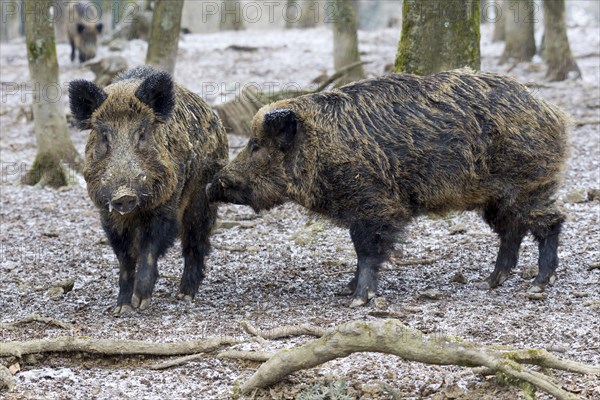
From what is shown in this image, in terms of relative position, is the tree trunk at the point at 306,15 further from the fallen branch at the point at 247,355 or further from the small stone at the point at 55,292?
the fallen branch at the point at 247,355

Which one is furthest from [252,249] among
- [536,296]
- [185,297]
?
[536,296]

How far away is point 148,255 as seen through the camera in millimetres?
6980

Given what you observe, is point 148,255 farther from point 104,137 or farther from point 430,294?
point 430,294

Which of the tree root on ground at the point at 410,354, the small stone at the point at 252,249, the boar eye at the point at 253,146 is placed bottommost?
the small stone at the point at 252,249

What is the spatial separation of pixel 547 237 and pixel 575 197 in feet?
8.63

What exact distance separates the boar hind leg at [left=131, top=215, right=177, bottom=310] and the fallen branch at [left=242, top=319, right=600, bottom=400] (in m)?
2.55

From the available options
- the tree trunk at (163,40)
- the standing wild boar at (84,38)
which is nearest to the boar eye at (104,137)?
the tree trunk at (163,40)

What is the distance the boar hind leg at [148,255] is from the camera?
6969mm

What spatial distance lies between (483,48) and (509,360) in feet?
67.5

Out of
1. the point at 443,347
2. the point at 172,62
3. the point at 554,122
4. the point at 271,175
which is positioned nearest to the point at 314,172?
the point at 271,175

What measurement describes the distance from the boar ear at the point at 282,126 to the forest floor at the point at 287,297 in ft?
4.16

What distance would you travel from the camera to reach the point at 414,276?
7777 mm

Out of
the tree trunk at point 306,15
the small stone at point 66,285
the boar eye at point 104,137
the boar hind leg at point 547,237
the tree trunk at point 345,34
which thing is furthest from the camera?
the tree trunk at point 306,15

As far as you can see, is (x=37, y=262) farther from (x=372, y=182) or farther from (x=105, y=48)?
(x=105, y=48)
